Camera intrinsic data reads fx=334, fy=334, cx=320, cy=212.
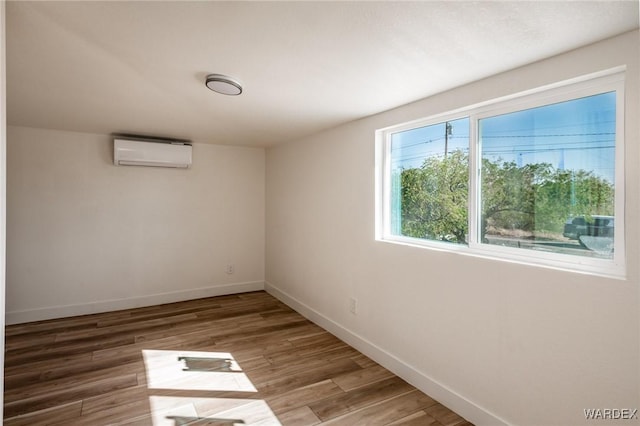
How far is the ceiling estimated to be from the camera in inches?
53.6

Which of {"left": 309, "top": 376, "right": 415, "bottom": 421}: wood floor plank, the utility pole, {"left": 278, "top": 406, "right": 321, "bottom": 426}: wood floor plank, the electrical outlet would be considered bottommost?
{"left": 278, "top": 406, "right": 321, "bottom": 426}: wood floor plank

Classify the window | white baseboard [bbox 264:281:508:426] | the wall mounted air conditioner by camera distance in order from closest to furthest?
the window < white baseboard [bbox 264:281:508:426] < the wall mounted air conditioner

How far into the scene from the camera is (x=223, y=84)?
213cm

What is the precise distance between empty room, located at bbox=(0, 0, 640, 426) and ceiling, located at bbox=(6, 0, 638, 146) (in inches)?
0.5

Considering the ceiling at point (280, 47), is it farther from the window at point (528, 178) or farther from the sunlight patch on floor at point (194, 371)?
the sunlight patch on floor at point (194, 371)

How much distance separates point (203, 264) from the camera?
4.64m

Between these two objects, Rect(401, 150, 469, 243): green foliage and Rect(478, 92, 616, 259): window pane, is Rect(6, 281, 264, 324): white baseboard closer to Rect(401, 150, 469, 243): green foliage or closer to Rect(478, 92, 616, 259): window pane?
Rect(401, 150, 469, 243): green foliage

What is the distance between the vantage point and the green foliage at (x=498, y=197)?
1.74 meters

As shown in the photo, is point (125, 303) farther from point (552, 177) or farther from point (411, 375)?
point (552, 177)

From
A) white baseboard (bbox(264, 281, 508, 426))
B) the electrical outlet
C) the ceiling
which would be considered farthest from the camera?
the electrical outlet

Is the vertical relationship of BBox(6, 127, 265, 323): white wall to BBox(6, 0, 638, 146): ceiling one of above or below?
below

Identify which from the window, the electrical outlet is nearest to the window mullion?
the window

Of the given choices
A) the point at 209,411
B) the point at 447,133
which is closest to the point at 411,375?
the point at 209,411

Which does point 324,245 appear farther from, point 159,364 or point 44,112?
point 44,112
